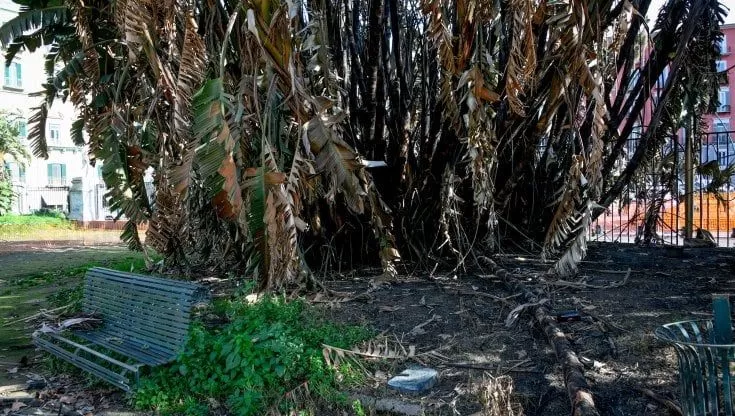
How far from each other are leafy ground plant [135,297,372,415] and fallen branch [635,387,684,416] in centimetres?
196

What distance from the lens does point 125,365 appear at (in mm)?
4695

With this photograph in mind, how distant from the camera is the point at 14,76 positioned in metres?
34.4

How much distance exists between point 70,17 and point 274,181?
4.61 metres

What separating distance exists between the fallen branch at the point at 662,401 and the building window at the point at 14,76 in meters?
37.6

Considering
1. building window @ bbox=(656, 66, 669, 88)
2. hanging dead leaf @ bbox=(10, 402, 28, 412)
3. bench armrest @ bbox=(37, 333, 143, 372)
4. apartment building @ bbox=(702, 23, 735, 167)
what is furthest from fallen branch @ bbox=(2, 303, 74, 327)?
apartment building @ bbox=(702, 23, 735, 167)

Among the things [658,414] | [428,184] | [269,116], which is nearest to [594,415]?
[658,414]

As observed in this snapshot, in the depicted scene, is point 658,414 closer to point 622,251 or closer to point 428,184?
point 428,184

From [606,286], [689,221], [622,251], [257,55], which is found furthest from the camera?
[689,221]

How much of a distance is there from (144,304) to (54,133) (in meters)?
37.0

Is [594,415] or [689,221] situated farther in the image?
[689,221]

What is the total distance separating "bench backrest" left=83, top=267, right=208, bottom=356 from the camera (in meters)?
4.95

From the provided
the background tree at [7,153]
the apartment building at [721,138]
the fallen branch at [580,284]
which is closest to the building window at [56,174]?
the background tree at [7,153]

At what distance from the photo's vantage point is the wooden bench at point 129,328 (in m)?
4.89

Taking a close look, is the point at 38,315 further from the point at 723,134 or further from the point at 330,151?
the point at 723,134
